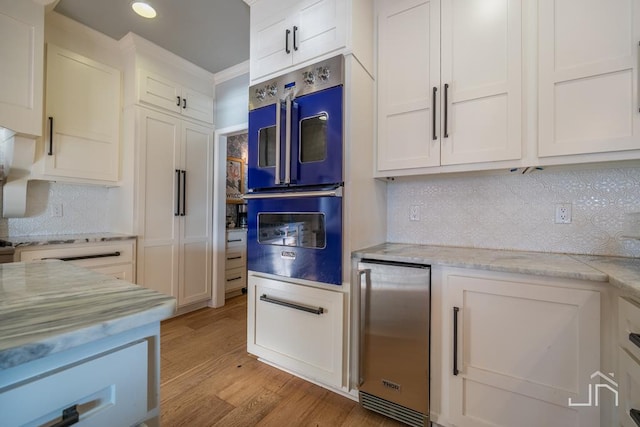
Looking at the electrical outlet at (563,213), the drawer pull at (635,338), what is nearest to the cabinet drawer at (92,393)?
the drawer pull at (635,338)

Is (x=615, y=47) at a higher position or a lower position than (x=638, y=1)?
lower

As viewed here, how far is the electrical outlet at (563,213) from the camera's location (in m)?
1.61

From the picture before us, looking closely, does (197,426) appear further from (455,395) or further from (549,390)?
→ (549,390)

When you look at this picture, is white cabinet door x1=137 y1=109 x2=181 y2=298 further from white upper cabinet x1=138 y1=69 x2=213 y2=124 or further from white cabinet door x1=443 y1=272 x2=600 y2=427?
white cabinet door x1=443 y1=272 x2=600 y2=427

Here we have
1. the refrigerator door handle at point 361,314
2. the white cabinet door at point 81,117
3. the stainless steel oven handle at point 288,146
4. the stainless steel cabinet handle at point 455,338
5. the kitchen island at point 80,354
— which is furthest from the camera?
the white cabinet door at point 81,117

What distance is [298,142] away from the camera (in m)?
1.78

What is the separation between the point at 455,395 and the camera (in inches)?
53.8

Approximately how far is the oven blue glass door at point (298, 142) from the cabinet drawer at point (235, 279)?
2048mm

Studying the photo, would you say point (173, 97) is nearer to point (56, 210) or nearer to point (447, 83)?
point (56, 210)

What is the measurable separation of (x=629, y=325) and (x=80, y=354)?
163 cm

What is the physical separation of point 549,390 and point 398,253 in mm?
860

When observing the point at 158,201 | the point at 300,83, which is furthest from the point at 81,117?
the point at 300,83

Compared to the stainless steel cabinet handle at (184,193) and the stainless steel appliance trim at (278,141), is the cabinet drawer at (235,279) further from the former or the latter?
the stainless steel appliance trim at (278,141)

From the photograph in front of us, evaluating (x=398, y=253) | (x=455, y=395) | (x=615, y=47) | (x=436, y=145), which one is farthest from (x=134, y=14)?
(x=455, y=395)
